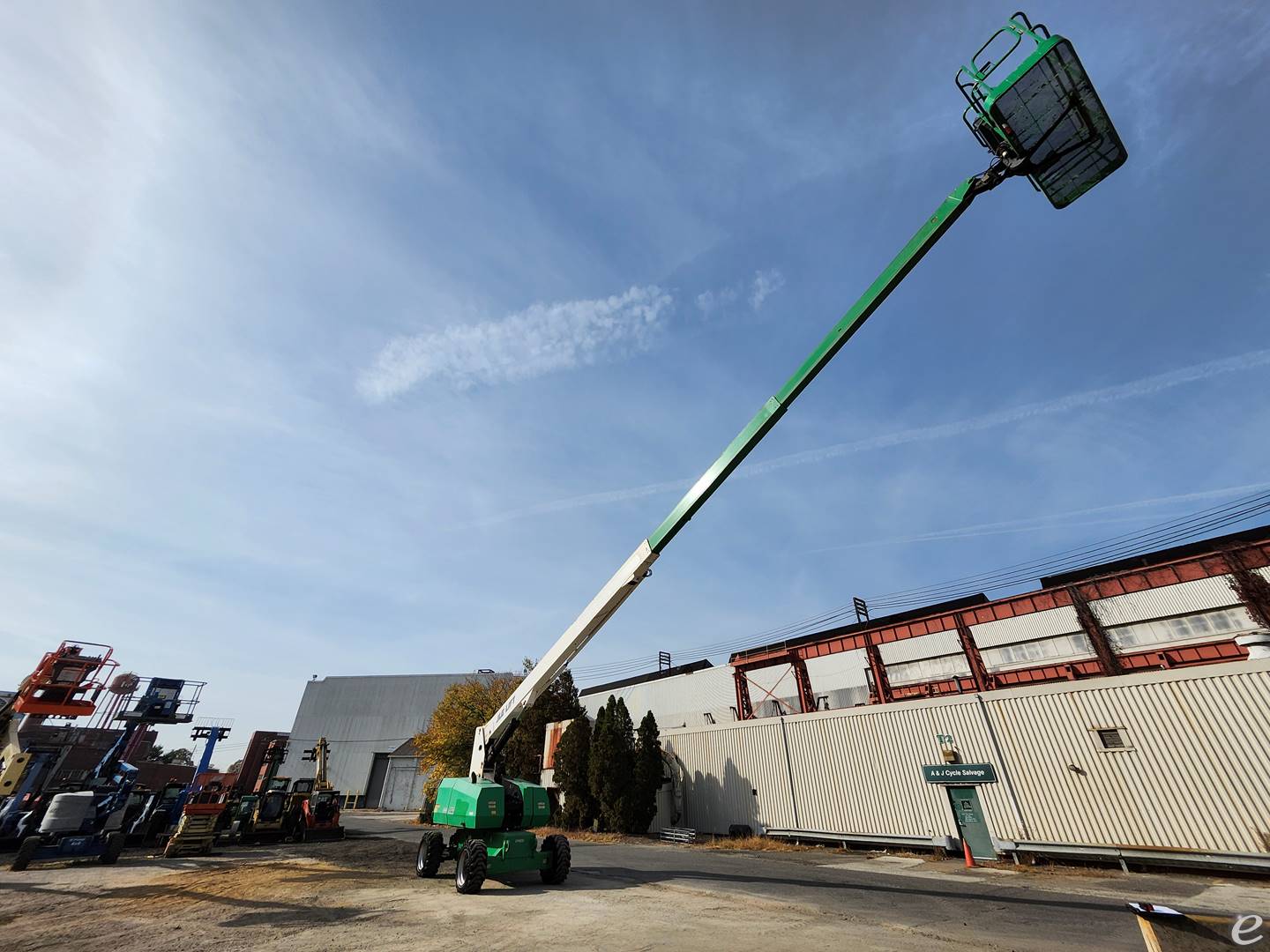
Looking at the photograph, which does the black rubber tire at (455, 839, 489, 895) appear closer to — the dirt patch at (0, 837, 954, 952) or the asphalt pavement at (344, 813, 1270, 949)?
the dirt patch at (0, 837, 954, 952)

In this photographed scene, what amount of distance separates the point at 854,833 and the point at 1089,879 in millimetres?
8589

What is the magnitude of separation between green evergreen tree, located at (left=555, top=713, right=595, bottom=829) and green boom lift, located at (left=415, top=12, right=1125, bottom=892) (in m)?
17.8

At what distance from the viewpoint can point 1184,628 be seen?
77.4 ft

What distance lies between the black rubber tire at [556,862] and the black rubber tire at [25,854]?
14972mm

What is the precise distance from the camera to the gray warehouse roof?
57.8m

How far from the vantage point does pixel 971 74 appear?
24.9 feet

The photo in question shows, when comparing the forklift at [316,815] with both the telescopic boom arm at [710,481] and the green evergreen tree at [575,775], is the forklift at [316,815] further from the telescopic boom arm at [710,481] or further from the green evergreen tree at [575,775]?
the telescopic boom arm at [710,481]

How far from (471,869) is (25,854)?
563 inches

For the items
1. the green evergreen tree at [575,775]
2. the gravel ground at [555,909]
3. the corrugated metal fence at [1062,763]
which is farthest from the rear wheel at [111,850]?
the corrugated metal fence at [1062,763]

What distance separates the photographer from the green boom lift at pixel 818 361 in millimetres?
7148

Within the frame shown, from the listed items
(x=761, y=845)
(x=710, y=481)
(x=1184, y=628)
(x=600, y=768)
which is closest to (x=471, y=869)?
(x=710, y=481)

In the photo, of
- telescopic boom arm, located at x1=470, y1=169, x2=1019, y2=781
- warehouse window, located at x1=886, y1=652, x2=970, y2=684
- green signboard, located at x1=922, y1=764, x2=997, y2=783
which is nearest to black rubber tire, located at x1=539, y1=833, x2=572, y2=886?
telescopic boom arm, located at x1=470, y1=169, x2=1019, y2=781

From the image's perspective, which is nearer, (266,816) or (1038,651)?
(266,816)

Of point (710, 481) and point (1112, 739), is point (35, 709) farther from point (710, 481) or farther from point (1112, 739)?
point (1112, 739)
